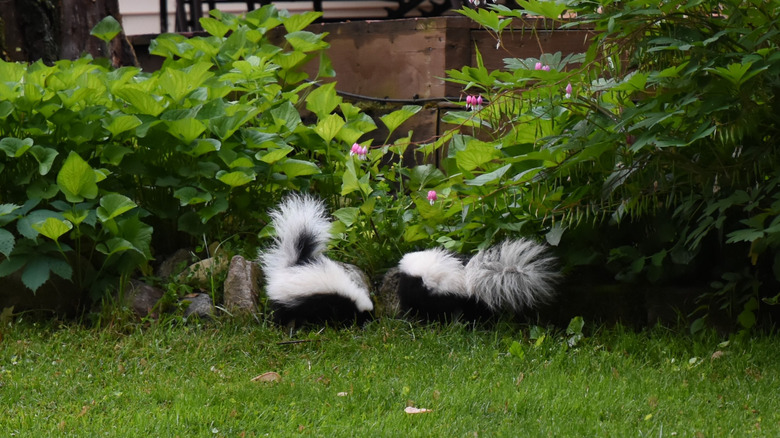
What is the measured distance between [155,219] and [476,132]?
6.00 feet

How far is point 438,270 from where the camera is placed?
374 centimetres

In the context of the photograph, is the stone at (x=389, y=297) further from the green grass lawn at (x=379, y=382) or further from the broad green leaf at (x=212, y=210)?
the broad green leaf at (x=212, y=210)

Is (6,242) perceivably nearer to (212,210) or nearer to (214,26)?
(212,210)

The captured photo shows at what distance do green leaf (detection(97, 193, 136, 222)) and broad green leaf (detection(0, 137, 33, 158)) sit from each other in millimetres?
410

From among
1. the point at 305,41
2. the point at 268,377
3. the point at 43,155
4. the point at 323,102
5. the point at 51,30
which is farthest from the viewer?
the point at 51,30

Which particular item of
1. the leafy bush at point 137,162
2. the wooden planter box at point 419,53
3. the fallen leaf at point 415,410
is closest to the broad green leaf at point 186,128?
the leafy bush at point 137,162

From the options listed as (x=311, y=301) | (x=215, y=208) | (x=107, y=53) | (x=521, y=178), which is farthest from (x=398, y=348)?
(x=107, y=53)

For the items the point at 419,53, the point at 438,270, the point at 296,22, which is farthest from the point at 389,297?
the point at 296,22

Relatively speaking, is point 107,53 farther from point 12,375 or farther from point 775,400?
point 775,400

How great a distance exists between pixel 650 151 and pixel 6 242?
2627 mm

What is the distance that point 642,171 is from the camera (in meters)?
3.42

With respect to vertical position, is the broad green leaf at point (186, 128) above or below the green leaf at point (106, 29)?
below

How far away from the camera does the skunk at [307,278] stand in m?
3.77

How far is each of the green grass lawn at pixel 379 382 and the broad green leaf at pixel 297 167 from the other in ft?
2.86
